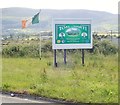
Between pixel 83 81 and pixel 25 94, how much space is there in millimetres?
2934

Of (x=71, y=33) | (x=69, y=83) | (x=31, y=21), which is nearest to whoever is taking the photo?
(x=69, y=83)

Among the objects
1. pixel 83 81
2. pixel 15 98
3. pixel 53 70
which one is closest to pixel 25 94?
pixel 15 98

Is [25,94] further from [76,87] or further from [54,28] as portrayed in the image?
[54,28]

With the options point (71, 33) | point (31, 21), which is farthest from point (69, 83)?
point (31, 21)

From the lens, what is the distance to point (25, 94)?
45.8 feet

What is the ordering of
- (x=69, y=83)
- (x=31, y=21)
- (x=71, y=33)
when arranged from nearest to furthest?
(x=69, y=83) < (x=71, y=33) < (x=31, y=21)

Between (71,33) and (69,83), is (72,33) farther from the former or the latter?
(69,83)

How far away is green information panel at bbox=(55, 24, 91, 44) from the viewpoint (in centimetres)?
2364

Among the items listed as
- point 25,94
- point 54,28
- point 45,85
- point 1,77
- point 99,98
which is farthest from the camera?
point 54,28

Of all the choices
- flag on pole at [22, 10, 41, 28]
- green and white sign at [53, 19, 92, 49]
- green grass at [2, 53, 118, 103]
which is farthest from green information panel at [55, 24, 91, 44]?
flag on pole at [22, 10, 41, 28]

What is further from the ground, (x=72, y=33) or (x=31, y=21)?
(x=31, y=21)

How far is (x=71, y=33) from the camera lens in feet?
78.4

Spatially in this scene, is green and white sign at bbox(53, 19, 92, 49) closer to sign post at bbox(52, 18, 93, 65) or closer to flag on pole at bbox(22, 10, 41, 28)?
sign post at bbox(52, 18, 93, 65)

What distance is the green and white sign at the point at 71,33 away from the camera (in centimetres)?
2361
